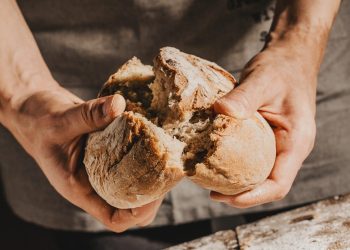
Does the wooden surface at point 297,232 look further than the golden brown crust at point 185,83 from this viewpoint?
Yes

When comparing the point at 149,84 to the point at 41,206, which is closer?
the point at 149,84

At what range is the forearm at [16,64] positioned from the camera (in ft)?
4.89

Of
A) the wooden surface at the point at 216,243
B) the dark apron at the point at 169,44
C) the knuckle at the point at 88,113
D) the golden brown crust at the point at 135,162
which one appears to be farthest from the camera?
the dark apron at the point at 169,44

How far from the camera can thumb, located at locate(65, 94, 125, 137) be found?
1112 mm

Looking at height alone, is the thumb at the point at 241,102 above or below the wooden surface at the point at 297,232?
above


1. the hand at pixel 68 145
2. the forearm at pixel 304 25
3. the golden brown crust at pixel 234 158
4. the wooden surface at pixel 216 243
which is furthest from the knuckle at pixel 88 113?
the forearm at pixel 304 25

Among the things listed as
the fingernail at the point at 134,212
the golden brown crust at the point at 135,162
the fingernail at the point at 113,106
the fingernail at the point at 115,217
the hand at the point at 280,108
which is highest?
the fingernail at the point at 113,106

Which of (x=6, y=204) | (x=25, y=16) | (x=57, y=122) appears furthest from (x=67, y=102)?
(x=6, y=204)

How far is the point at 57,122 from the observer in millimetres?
1261

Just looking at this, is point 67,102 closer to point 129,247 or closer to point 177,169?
point 177,169

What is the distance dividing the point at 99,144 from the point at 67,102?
9.3 inches

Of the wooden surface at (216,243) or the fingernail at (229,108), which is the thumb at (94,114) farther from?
the wooden surface at (216,243)

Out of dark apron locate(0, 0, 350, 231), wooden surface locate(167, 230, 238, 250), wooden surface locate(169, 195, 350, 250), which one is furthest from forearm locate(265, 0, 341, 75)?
wooden surface locate(167, 230, 238, 250)

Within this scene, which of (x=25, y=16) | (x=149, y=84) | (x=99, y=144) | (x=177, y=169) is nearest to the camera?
(x=177, y=169)
